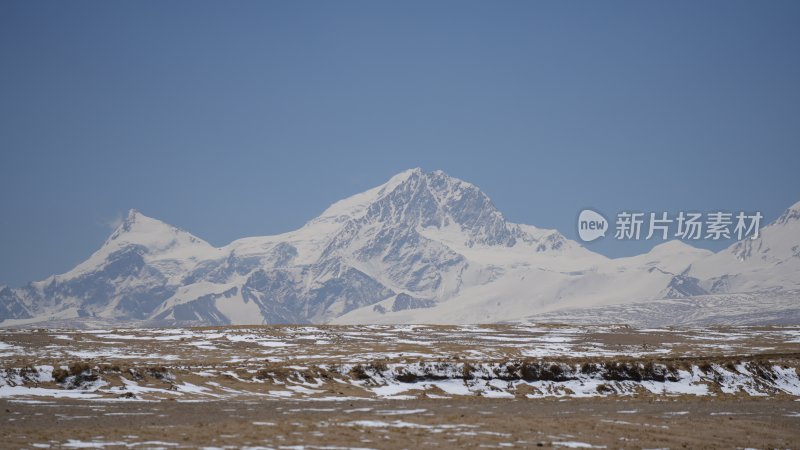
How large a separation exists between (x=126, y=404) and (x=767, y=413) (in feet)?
132

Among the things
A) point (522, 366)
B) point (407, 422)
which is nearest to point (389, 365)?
point (522, 366)

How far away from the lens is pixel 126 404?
51.9 m

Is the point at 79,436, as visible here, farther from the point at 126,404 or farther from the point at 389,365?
the point at 389,365

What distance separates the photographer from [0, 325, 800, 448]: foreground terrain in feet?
131

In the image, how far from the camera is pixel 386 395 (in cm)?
6325

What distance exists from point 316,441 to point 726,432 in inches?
865

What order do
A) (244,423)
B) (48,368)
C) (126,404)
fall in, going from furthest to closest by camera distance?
(48,368) < (126,404) < (244,423)

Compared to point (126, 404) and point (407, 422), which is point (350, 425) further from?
point (126, 404)

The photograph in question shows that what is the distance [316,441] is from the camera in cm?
3722

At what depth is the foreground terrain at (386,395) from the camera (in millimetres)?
39906

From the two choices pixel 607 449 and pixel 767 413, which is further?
pixel 767 413

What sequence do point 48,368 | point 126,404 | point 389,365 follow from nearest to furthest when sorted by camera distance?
point 126,404, point 48,368, point 389,365

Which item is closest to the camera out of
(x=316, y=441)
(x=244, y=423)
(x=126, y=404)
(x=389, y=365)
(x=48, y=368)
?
(x=316, y=441)

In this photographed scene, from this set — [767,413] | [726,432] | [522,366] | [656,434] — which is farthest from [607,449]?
[522,366]
